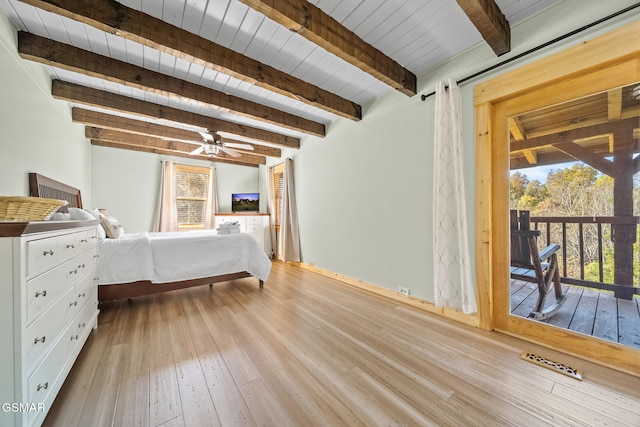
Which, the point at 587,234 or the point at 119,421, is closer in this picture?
the point at 119,421

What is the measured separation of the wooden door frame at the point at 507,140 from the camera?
60.0 inches

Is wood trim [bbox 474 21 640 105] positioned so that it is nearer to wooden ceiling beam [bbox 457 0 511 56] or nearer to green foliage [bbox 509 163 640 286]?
wooden ceiling beam [bbox 457 0 511 56]

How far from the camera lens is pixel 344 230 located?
11.7ft

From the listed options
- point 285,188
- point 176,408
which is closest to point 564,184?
point 176,408

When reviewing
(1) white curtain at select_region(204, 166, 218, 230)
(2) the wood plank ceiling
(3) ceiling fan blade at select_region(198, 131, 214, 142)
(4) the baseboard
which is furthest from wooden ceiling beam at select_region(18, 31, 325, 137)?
(1) white curtain at select_region(204, 166, 218, 230)

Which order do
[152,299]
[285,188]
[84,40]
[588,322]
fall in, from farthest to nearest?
1. [285,188]
2. [152,299]
3. [84,40]
4. [588,322]

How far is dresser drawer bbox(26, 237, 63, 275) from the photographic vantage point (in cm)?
101

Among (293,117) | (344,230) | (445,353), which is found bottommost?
(445,353)

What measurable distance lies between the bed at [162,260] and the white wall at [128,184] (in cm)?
135

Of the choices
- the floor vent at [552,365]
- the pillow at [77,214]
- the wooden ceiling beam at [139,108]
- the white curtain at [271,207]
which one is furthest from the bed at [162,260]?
the floor vent at [552,365]

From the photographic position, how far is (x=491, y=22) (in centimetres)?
164

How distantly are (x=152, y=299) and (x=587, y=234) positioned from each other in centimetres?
423

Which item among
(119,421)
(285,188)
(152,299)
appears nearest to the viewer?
(119,421)

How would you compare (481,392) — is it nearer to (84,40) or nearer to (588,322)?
(588,322)
